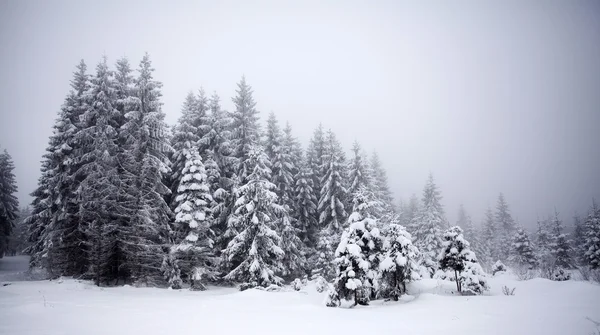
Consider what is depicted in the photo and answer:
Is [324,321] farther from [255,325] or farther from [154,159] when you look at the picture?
[154,159]

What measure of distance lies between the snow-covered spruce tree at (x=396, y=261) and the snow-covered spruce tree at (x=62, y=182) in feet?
68.4

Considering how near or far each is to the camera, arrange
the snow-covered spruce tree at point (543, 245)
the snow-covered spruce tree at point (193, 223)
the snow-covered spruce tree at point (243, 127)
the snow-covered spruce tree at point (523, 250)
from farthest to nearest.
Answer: the snow-covered spruce tree at point (543, 245), the snow-covered spruce tree at point (523, 250), the snow-covered spruce tree at point (243, 127), the snow-covered spruce tree at point (193, 223)

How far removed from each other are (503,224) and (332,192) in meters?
52.1

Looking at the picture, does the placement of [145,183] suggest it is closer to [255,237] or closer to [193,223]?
[193,223]

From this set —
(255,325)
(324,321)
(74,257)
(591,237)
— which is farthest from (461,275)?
(591,237)

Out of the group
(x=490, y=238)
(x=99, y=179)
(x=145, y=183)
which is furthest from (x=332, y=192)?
(x=490, y=238)

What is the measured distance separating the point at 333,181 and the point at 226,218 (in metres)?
11.6

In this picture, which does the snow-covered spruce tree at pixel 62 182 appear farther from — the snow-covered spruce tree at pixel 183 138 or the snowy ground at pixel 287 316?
the snowy ground at pixel 287 316

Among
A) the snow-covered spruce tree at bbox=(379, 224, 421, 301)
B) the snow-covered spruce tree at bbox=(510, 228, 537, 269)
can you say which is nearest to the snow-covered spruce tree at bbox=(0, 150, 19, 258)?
the snow-covered spruce tree at bbox=(379, 224, 421, 301)

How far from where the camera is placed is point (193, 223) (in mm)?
17688

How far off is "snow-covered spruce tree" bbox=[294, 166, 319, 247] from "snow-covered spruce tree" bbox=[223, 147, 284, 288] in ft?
27.0

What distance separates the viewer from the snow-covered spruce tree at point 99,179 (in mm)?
17133

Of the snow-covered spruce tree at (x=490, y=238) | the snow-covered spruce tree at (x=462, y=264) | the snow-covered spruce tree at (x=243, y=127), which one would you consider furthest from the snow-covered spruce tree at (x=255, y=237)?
the snow-covered spruce tree at (x=490, y=238)

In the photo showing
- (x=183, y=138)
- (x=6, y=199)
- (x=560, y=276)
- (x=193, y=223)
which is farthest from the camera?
(x=6, y=199)
